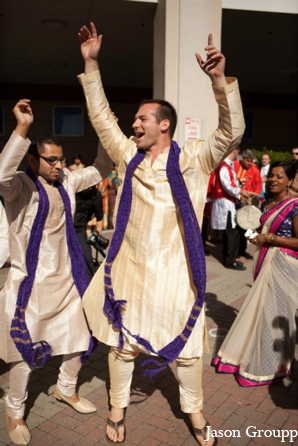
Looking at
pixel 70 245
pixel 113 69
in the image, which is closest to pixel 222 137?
pixel 70 245

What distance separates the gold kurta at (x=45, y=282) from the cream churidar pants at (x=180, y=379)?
317mm

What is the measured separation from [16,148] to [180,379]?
178 centimetres

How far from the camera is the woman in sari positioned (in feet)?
12.1

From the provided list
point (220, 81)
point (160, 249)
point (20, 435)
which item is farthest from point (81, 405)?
point (220, 81)

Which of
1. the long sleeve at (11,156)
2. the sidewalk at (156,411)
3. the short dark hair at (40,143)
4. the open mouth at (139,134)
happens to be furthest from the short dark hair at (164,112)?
the sidewalk at (156,411)

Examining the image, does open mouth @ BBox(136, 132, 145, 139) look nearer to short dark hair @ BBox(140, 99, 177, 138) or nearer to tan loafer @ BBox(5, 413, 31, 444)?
short dark hair @ BBox(140, 99, 177, 138)

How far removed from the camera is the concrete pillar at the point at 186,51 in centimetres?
732

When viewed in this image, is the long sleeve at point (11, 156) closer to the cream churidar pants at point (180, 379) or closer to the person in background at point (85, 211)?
the cream churidar pants at point (180, 379)

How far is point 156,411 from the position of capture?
3303 millimetres

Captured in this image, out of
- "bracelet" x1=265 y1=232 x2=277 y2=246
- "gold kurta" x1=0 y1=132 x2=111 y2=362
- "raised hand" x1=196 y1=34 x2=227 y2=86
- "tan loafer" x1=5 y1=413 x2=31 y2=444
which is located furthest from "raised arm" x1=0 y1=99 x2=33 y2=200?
"bracelet" x1=265 y1=232 x2=277 y2=246

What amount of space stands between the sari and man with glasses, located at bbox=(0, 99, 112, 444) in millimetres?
1469

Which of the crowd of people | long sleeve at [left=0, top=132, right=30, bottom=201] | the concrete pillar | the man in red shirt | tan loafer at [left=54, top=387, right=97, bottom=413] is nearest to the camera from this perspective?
long sleeve at [left=0, top=132, right=30, bottom=201]

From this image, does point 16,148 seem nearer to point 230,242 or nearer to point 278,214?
point 278,214

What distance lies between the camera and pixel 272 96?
18.8 metres
